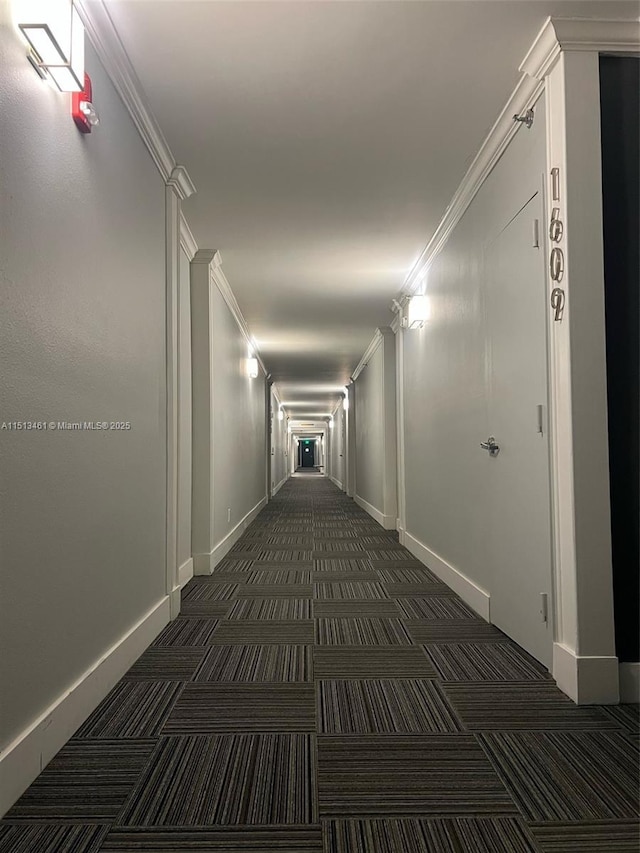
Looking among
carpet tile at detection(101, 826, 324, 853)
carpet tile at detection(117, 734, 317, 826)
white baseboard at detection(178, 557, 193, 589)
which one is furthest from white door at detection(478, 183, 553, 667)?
white baseboard at detection(178, 557, 193, 589)

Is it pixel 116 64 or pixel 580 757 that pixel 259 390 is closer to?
pixel 116 64

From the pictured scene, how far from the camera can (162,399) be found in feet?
9.97

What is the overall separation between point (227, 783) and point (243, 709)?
47 centimetres

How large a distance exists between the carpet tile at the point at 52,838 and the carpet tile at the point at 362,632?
58.8 inches

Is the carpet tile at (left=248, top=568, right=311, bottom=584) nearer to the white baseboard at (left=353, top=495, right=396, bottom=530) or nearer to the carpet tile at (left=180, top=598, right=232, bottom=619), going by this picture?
the carpet tile at (left=180, top=598, right=232, bottom=619)

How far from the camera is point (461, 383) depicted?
369 cm

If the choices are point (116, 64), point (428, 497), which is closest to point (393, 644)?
point (428, 497)

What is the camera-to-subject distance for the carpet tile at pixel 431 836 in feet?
4.40

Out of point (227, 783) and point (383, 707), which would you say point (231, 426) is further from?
point (227, 783)

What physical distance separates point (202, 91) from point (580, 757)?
9.14 feet

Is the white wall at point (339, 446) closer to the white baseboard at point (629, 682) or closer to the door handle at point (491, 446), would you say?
the door handle at point (491, 446)

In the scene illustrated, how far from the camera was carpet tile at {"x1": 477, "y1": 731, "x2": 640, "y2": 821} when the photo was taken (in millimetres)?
1495

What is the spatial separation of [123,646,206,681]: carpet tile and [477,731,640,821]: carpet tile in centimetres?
120

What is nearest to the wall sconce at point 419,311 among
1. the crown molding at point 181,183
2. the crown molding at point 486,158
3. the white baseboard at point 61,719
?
the crown molding at point 486,158
